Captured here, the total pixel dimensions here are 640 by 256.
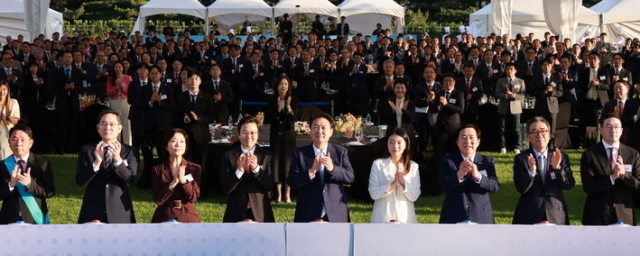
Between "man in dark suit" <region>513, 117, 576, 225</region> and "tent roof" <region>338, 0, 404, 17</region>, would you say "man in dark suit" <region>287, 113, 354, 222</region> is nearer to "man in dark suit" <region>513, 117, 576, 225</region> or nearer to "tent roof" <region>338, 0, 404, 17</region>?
"man in dark suit" <region>513, 117, 576, 225</region>

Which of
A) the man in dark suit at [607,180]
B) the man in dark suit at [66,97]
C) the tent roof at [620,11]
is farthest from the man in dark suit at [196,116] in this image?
the tent roof at [620,11]

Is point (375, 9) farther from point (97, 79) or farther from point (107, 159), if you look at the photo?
point (107, 159)

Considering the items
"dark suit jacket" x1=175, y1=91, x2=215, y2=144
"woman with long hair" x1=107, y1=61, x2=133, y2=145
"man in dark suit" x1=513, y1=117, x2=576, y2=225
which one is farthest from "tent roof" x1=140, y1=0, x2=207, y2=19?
"man in dark suit" x1=513, y1=117, x2=576, y2=225

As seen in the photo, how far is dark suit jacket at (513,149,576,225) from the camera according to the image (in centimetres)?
705

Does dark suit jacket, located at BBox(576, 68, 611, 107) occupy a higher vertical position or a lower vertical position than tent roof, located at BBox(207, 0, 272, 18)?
lower

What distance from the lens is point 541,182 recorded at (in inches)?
280

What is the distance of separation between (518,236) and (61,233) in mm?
2602

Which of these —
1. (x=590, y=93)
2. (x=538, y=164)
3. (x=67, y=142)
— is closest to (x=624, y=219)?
(x=538, y=164)

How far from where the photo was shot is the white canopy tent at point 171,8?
33.1 meters

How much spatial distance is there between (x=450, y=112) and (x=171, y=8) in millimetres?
22721

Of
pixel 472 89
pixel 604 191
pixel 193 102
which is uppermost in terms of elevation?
pixel 472 89

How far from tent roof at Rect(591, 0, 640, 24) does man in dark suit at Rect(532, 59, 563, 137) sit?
2038 cm

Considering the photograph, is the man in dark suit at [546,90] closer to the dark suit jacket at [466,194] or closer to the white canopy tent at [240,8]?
the dark suit jacket at [466,194]

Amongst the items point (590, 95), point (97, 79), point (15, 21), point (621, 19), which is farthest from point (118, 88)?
point (621, 19)
